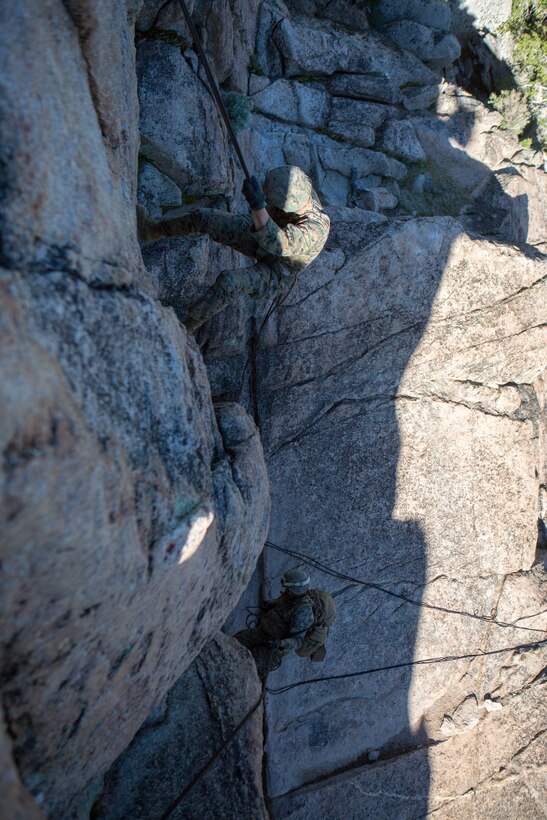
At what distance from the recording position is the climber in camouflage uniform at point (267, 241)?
5219 millimetres

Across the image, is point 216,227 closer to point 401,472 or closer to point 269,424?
point 269,424

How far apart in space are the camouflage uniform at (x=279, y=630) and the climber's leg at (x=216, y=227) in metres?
3.23

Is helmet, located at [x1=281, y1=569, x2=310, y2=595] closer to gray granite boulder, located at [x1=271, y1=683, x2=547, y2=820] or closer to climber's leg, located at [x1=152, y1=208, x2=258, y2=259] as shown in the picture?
gray granite boulder, located at [x1=271, y1=683, x2=547, y2=820]

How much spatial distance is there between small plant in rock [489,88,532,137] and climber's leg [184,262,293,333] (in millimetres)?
6643

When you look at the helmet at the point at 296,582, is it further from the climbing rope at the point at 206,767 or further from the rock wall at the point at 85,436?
the rock wall at the point at 85,436

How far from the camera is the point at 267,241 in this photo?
5.04 meters

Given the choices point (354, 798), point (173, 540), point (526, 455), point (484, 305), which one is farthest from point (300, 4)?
point (354, 798)

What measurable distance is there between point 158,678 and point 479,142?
938 centimetres

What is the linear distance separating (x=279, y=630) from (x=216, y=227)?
3.70 meters

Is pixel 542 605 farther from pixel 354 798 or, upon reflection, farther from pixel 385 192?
pixel 385 192

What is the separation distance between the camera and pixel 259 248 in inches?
216

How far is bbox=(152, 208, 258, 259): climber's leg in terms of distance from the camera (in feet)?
17.9

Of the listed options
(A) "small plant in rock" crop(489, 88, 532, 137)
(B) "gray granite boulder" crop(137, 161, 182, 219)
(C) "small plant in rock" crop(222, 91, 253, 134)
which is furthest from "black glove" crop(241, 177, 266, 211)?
(A) "small plant in rock" crop(489, 88, 532, 137)

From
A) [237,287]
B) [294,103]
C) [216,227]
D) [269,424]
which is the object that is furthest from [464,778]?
[294,103]
